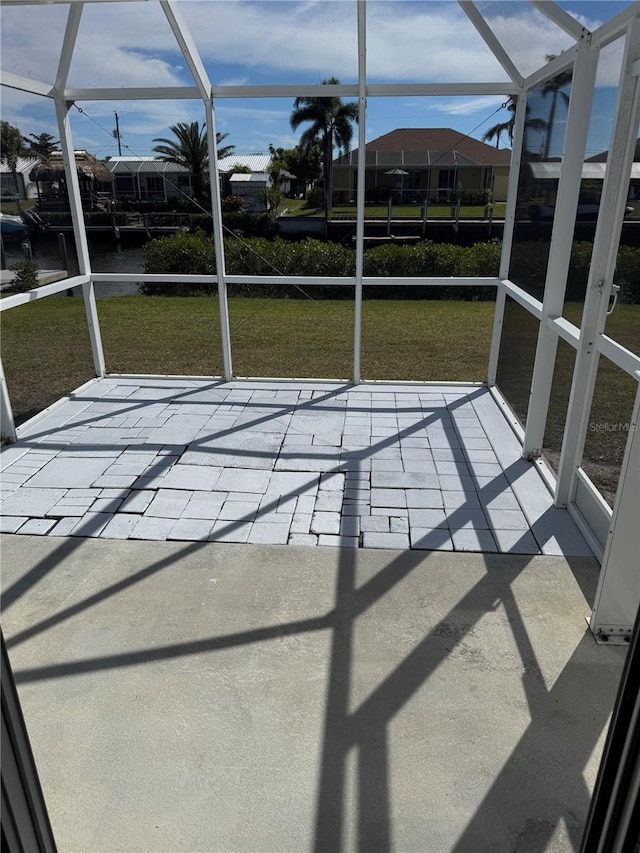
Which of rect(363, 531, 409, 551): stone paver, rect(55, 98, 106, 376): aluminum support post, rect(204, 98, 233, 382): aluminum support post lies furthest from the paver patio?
rect(204, 98, 233, 382): aluminum support post

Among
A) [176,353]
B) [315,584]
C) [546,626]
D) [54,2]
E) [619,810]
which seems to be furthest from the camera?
[176,353]

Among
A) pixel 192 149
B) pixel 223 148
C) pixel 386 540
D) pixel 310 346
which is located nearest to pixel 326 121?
pixel 223 148

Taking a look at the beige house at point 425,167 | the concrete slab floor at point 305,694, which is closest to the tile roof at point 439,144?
the beige house at point 425,167

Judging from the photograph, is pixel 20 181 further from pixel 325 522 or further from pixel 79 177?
pixel 325 522

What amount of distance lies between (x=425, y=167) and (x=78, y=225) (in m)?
2.96

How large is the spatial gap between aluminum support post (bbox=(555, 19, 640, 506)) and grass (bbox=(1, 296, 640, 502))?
0.10 meters

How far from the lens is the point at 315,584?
2773 millimetres

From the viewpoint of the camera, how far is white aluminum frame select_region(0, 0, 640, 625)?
2721mm

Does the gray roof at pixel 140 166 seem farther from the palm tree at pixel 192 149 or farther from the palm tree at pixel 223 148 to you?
the palm tree at pixel 223 148

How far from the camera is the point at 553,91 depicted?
373cm

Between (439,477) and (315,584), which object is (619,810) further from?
(439,477)

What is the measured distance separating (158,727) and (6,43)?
4.12 m

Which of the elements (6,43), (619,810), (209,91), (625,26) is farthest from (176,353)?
(619,810)

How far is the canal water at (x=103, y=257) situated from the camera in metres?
4.70
